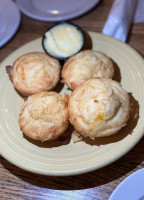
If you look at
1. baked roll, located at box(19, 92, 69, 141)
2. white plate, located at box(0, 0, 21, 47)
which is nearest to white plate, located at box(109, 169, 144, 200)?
baked roll, located at box(19, 92, 69, 141)

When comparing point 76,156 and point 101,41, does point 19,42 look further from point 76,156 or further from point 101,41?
point 76,156

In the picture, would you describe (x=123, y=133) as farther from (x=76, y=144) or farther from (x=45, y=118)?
(x=45, y=118)

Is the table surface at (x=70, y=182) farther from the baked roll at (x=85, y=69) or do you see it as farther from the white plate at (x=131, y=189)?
the baked roll at (x=85, y=69)

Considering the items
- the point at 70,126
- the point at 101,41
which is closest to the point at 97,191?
the point at 70,126

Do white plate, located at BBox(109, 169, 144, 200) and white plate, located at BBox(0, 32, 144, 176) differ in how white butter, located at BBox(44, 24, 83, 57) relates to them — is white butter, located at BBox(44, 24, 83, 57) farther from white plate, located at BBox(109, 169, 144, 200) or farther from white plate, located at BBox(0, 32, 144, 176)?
white plate, located at BBox(109, 169, 144, 200)

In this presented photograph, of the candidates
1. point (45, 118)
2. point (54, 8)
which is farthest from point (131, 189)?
point (54, 8)

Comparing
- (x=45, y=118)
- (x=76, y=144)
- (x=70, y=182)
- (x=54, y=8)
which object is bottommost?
(x=70, y=182)

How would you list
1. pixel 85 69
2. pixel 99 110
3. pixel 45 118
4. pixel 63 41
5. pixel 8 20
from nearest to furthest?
pixel 99 110, pixel 45 118, pixel 85 69, pixel 63 41, pixel 8 20
